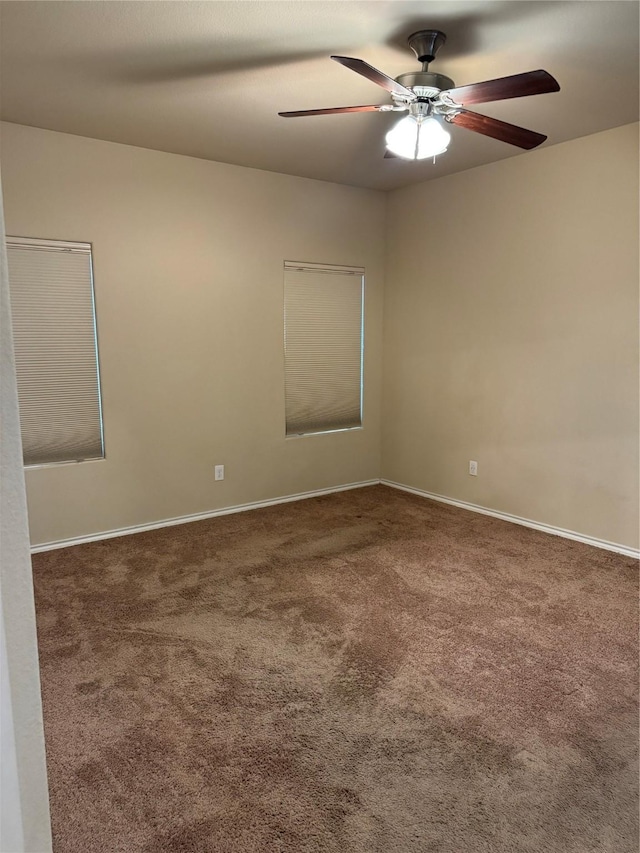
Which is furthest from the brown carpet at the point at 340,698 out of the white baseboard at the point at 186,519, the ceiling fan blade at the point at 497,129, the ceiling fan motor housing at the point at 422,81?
the ceiling fan motor housing at the point at 422,81

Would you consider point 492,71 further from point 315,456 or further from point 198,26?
point 315,456

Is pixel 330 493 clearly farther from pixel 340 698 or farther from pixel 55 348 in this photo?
pixel 340 698

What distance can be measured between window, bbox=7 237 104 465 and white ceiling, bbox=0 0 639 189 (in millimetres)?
797

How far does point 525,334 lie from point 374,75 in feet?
8.12

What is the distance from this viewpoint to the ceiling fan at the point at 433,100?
6.87 ft

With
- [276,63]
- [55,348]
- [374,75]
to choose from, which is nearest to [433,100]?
[374,75]

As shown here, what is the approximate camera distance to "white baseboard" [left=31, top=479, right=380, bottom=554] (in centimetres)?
379

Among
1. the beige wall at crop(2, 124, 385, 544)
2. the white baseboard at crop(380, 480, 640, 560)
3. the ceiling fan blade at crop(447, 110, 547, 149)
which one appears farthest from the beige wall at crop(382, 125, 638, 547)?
the ceiling fan blade at crop(447, 110, 547, 149)

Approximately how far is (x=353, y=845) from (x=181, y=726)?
0.79m

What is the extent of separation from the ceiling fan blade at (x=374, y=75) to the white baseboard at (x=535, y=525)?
9.81ft

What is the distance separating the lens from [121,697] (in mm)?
2252

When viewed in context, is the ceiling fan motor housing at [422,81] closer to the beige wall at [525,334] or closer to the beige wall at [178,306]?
the beige wall at [525,334]

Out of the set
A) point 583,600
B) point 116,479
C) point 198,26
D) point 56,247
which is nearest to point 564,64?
point 198,26

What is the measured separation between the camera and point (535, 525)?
4.14 m
